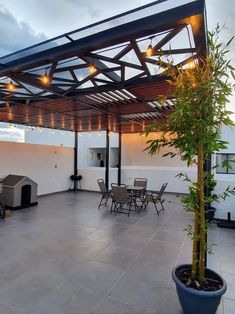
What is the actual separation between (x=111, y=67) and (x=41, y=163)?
6.35 meters

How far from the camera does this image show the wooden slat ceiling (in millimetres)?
2408

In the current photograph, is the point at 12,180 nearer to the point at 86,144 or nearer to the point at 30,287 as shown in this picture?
the point at 30,287

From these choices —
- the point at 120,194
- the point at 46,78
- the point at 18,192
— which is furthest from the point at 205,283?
the point at 18,192

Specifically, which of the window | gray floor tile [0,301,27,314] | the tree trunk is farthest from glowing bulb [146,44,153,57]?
gray floor tile [0,301,27,314]

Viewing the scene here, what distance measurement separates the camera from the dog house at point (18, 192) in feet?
21.4

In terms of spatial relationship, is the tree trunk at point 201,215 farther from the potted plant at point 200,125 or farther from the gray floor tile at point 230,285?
the gray floor tile at point 230,285

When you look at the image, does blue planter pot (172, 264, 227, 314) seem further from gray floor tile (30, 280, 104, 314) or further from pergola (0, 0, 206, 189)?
pergola (0, 0, 206, 189)

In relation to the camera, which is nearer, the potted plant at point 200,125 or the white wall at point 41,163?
the potted plant at point 200,125

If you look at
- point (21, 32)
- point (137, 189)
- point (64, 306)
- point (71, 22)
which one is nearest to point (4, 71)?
point (21, 32)

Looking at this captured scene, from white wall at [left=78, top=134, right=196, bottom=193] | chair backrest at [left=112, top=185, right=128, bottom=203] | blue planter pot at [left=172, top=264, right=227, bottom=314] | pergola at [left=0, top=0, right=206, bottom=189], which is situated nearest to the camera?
blue planter pot at [left=172, top=264, right=227, bottom=314]

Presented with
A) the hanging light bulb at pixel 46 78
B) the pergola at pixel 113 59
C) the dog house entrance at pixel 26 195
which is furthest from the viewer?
the dog house entrance at pixel 26 195

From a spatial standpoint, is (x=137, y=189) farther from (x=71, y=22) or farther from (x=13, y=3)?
(x=13, y=3)

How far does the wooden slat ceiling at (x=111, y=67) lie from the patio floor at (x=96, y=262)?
248 cm

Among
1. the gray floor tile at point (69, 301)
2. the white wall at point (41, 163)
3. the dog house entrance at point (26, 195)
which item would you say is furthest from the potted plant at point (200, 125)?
the white wall at point (41, 163)
